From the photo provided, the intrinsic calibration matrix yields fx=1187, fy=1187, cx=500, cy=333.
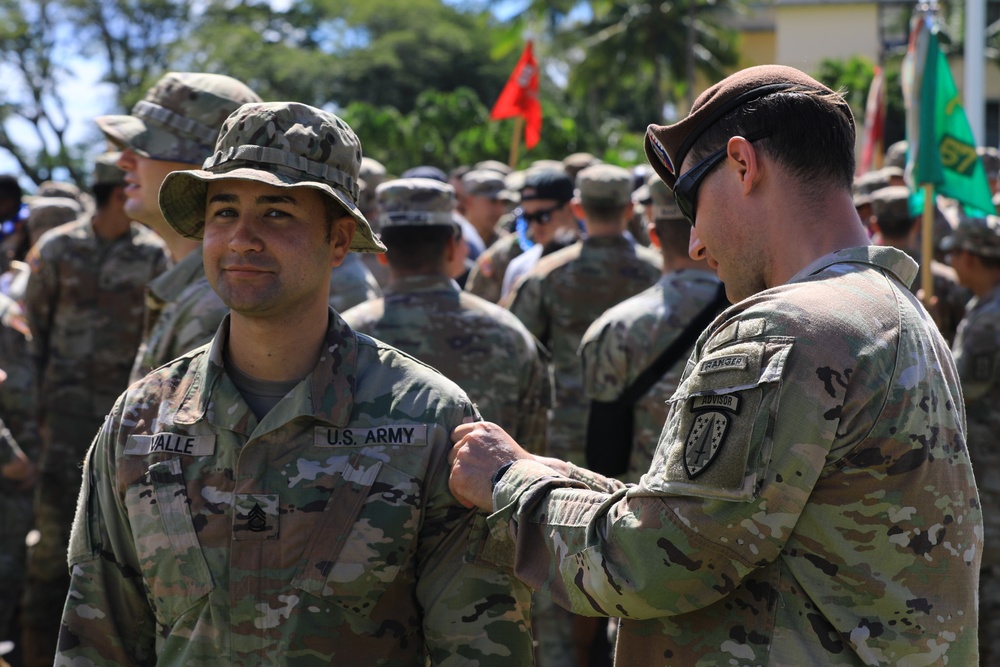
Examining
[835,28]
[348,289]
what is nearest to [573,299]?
[348,289]

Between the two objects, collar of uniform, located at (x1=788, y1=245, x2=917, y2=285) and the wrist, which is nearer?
collar of uniform, located at (x1=788, y1=245, x2=917, y2=285)

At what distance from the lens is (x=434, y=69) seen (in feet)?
169

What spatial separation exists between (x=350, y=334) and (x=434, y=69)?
50.1m

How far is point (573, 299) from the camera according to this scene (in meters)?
6.40

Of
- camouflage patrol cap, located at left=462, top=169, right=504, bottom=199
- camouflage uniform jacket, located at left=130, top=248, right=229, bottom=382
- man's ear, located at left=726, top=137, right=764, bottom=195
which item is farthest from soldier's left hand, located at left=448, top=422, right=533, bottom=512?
camouflage patrol cap, located at left=462, top=169, right=504, bottom=199

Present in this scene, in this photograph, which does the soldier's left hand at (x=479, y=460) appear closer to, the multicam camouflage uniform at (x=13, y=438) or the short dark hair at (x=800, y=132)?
the short dark hair at (x=800, y=132)

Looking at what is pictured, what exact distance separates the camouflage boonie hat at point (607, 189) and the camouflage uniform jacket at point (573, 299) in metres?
0.20

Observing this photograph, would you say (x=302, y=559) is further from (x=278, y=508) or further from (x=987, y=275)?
(x=987, y=275)

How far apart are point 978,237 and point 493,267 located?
3.55 metres

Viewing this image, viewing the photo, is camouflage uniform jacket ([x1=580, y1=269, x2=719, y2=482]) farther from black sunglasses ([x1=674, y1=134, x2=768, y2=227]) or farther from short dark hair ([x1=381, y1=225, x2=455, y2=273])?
black sunglasses ([x1=674, y1=134, x2=768, y2=227])

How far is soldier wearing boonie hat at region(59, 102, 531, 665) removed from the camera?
2.64m

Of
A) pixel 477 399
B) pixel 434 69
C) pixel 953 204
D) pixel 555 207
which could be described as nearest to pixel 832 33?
pixel 434 69

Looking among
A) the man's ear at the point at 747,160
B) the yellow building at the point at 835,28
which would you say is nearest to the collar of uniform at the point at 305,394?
the man's ear at the point at 747,160

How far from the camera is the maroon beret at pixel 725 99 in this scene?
237 centimetres
